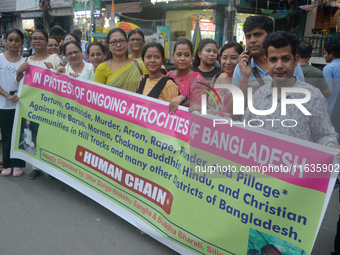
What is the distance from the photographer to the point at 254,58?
2.88 m

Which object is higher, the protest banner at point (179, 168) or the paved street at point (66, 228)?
the protest banner at point (179, 168)

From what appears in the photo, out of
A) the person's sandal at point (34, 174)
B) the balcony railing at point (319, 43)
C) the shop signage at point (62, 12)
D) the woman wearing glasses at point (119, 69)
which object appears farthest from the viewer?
the shop signage at point (62, 12)

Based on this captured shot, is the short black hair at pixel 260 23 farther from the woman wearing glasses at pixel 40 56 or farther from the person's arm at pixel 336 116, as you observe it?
the woman wearing glasses at pixel 40 56

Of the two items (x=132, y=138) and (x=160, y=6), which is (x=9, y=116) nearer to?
(x=132, y=138)

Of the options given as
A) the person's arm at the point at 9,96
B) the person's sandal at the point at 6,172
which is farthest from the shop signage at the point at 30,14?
the person's sandal at the point at 6,172

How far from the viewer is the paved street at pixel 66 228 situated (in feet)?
9.08

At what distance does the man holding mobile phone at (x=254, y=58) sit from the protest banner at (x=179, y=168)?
58cm

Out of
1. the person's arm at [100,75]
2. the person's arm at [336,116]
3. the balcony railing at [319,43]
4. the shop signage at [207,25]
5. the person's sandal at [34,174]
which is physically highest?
the shop signage at [207,25]

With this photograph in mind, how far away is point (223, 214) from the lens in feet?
7.37

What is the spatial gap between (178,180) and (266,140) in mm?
789

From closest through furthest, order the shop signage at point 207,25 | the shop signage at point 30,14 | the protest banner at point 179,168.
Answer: the protest banner at point 179,168 → the shop signage at point 207,25 → the shop signage at point 30,14

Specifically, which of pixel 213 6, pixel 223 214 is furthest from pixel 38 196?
pixel 213 6

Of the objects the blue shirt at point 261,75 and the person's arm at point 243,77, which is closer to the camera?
the person's arm at point 243,77

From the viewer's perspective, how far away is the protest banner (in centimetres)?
197
